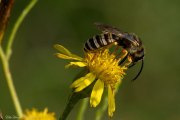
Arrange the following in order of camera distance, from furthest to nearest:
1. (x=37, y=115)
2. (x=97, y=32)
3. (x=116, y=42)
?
(x=97, y=32)
(x=116, y=42)
(x=37, y=115)

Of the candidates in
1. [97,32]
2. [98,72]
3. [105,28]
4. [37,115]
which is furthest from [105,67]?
[97,32]

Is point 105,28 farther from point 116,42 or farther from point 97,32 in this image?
point 97,32

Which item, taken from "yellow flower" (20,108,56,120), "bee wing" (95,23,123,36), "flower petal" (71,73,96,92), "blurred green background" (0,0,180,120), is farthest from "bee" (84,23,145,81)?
"blurred green background" (0,0,180,120)

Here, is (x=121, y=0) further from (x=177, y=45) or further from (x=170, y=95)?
(x=170, y=95)

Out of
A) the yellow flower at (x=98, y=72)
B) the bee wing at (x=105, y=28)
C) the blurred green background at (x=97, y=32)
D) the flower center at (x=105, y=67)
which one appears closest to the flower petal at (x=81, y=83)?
the yellow flower at (x=98, y=72)

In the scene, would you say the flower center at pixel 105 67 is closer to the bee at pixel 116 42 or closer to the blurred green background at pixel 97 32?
the bee at pixel 116 42

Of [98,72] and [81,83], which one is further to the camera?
[98,72]

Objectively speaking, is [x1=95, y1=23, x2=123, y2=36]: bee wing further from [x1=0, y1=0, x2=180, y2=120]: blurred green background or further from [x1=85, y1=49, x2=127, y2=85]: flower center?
[x1=0, y1=0, x2=180, y2=120]: blurred green background

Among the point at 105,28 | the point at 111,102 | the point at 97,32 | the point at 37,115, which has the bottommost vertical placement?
the point at 97,32
